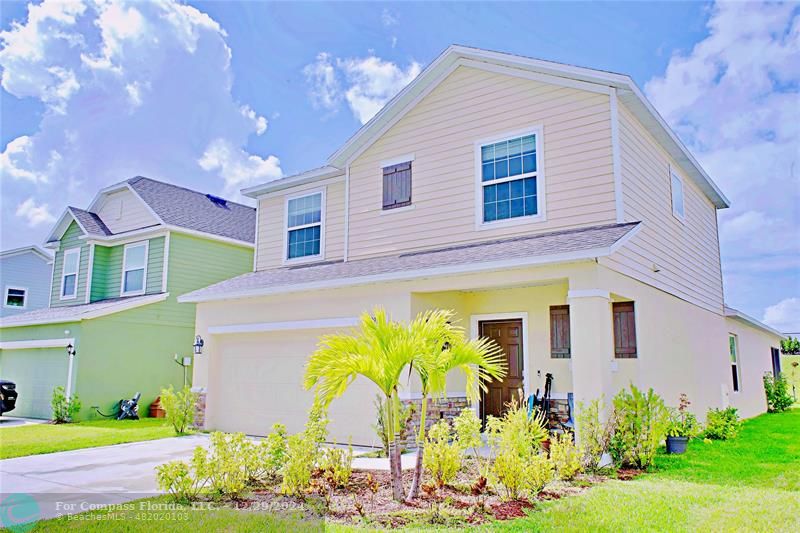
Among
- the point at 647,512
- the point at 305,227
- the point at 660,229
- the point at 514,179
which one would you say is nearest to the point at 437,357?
the point at 647,512

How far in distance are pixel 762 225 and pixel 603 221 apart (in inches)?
729

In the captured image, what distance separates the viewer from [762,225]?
23609 mm

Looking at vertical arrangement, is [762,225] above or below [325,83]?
below

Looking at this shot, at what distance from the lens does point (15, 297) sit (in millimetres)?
25797

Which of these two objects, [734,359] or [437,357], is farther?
[734,359]

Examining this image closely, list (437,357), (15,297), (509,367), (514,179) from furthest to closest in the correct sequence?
1. (15,297)
2. (509,367)
3. (514,179)
4. (437,357)

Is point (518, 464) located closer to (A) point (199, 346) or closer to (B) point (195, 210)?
(A) point (199, 346)

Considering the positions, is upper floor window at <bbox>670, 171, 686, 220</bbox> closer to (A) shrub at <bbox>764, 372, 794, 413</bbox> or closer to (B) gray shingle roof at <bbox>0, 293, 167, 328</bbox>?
(A) shrub at <bbox>764, 372, 794, 413</bbox>

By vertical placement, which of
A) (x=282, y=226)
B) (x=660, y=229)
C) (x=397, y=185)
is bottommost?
(x=660, y=229)

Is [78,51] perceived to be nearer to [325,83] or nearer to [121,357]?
[325,83]

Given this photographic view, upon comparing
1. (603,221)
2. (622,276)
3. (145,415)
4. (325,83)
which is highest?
(325,83)

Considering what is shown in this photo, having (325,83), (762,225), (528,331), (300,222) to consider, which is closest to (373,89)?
(325,83)

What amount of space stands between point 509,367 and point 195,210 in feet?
45.5

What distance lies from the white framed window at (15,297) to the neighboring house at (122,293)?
24.5 ft
